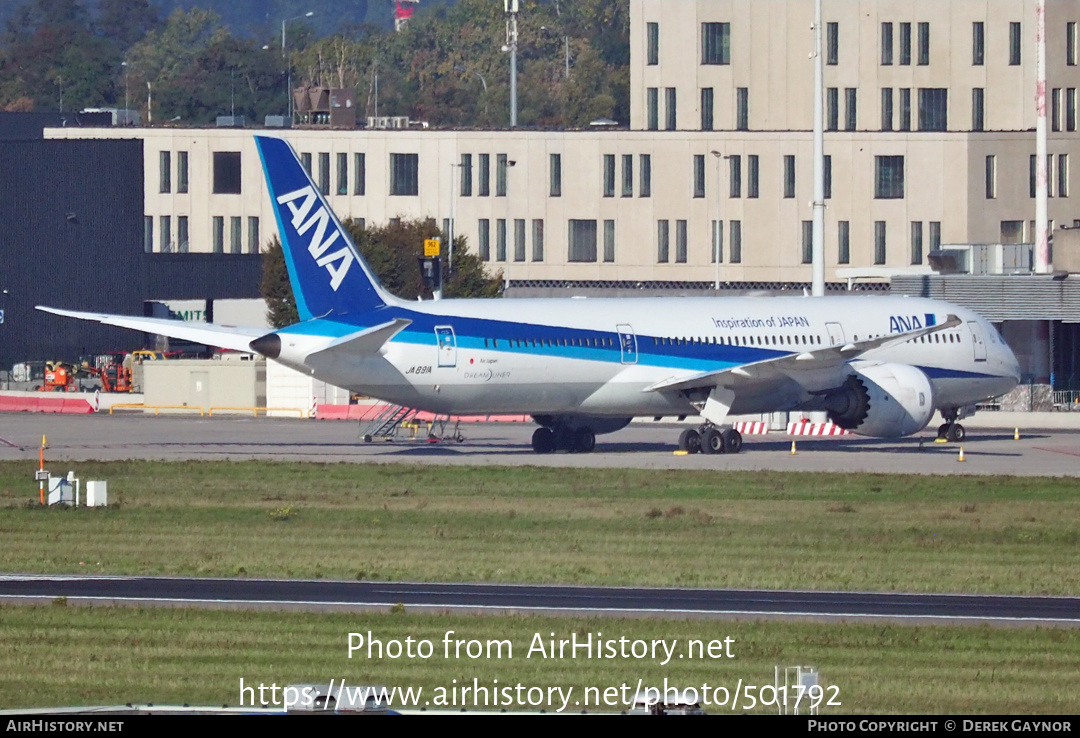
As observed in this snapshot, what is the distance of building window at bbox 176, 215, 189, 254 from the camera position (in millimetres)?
113625

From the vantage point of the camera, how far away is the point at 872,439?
178 ft

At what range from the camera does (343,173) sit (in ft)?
365

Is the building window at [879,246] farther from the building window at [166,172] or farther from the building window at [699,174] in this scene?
the building window at [166,172]

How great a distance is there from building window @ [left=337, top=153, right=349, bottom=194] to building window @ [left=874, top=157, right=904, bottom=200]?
32.6 m

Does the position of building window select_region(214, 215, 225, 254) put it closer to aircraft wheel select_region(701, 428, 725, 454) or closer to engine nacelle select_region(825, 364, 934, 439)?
aircraft wheel select_region(701, 428, 725, 454)

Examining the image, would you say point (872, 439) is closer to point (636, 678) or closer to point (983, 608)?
point (983, 608)

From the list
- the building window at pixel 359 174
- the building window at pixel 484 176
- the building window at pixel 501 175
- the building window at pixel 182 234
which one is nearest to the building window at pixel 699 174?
the building window at pixel 501 175

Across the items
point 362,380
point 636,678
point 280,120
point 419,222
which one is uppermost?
point 280,120

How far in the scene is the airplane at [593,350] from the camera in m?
43.0

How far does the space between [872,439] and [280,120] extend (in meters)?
78.6

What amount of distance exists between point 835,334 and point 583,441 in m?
7.47

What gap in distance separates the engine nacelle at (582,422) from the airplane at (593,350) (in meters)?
0.07

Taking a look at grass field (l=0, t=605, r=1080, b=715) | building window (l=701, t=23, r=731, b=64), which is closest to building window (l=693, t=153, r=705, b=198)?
building window (l=701, t=23, r=731, b=64)
